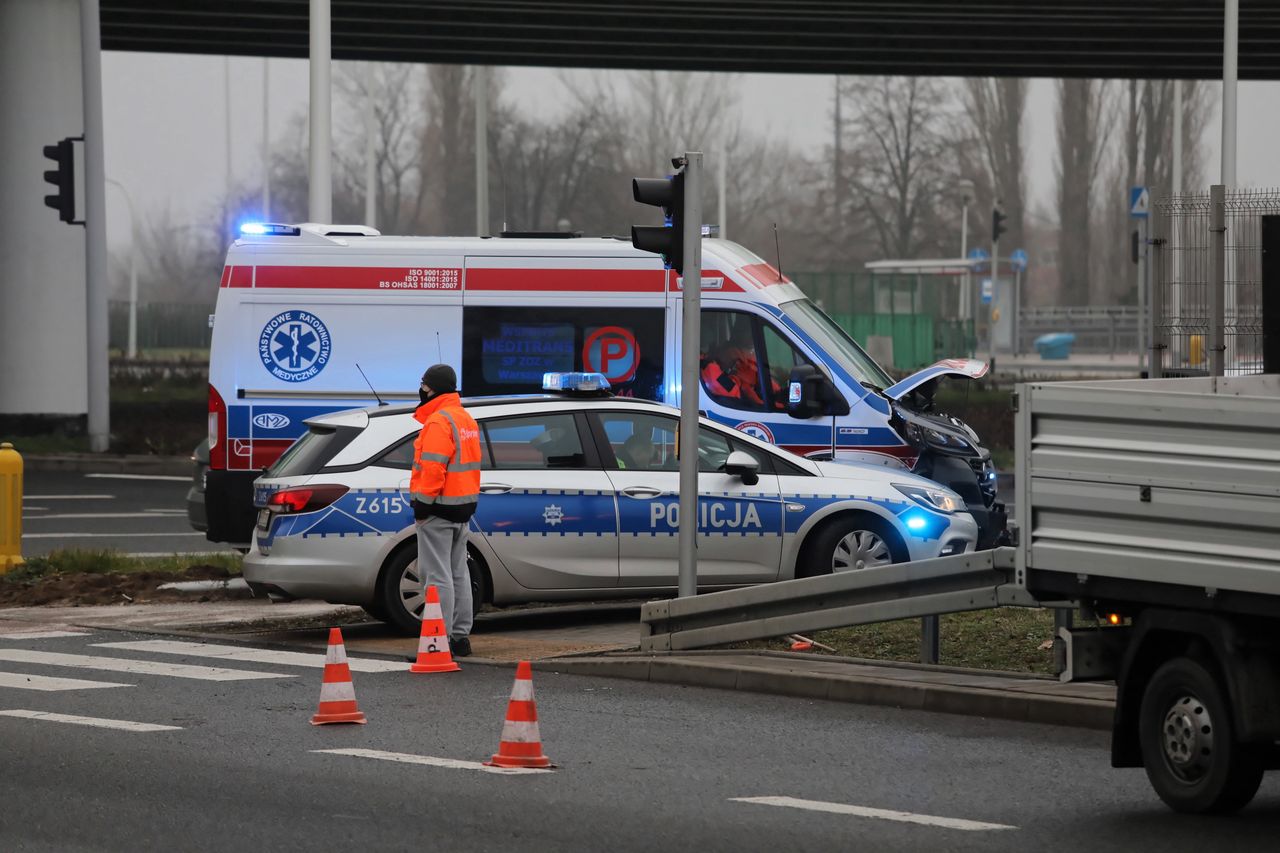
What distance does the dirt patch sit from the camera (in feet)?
49.5

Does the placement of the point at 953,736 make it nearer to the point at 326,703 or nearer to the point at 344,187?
the point at 326,703

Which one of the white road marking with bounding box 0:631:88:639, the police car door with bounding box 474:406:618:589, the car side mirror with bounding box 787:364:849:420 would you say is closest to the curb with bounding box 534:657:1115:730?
the police car door with bounding box 474:406:618:589

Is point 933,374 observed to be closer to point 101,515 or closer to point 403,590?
point 403,590

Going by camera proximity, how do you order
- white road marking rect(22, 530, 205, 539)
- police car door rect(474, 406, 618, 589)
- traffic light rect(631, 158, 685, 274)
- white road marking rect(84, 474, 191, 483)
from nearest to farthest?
traffic light rect(631, 158, 685, 274)
police car door rect(474, 406, 618, 589)
white road marking rect(22, 530, 205, 539)
white road marking rect(84, 474, 191, 483)

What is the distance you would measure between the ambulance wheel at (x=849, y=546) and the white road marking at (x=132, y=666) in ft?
12.2

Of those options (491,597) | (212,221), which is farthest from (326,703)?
(212,221)

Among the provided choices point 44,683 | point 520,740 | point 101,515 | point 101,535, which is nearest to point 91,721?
point 44,683

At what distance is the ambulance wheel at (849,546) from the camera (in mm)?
13086

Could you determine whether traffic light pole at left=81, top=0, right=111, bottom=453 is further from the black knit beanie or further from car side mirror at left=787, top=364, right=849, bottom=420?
the black knit beanie

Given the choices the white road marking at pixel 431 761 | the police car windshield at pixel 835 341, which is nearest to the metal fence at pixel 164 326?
the police car windshield at pixel 835 341

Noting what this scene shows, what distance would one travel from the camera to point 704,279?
1498 centimetres

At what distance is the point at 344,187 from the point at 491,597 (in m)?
72.3

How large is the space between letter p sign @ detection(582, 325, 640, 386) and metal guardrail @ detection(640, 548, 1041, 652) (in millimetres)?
3932

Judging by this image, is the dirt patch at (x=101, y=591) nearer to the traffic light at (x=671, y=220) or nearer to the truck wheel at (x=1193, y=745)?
the traffic light at (x=671, y=220)
